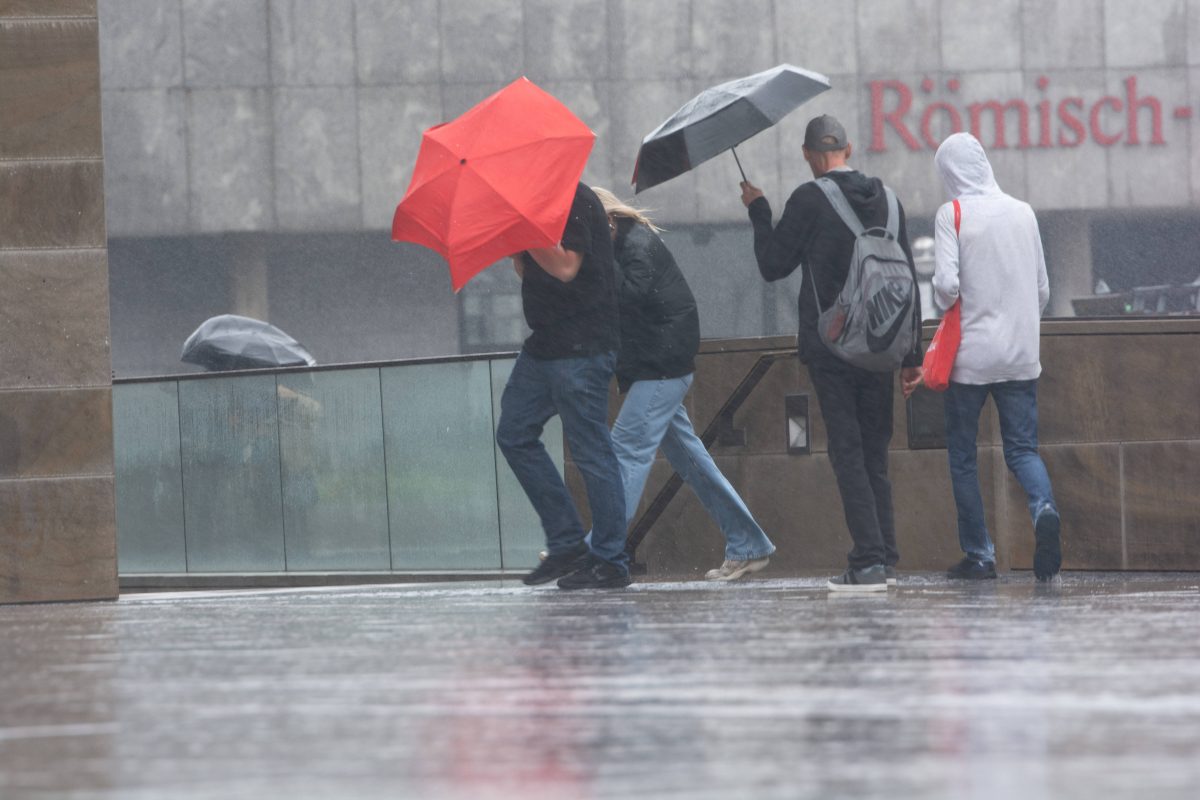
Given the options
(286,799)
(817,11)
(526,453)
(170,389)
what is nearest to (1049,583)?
(526,453)

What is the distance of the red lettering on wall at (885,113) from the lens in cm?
3828

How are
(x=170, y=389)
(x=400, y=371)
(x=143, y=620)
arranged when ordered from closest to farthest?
(x=143, y=620), (x=400, y=371), (x=170, y=389)

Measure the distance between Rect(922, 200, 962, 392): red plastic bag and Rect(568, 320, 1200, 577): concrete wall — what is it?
112 cm

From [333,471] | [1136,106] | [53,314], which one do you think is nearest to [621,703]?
[53,314]

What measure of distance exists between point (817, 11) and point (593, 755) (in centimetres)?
3641

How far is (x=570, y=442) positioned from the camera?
7.22m

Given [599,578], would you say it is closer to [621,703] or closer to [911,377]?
[911,377]

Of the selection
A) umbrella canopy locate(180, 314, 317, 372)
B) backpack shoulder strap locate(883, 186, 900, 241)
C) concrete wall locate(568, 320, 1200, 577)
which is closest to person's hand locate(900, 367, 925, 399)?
backpack shoulder strap locate(883, 186, 900, 241)

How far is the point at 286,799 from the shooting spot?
2.52 m

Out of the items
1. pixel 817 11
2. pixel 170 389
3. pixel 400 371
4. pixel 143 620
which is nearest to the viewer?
pixel 143 620

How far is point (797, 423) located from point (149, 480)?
5.48m

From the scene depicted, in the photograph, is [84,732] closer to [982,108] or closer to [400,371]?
[400,371]

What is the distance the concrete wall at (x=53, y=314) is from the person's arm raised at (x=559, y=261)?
1.98 meters

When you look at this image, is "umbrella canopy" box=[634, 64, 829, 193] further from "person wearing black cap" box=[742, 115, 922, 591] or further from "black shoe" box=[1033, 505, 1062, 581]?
"black shoe" box=[1033, 505, 1062, 581]
